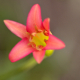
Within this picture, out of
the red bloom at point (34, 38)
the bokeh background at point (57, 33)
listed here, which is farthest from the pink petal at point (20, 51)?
the bokeh background at point (57, 33)

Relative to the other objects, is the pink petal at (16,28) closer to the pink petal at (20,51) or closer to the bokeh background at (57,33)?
the pink petal at (20,51)

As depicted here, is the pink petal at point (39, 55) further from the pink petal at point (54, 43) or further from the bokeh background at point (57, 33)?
the bokeh background at point (57, 33)

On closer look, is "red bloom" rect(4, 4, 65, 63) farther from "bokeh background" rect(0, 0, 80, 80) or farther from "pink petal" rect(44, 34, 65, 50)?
"bokeh background" rect(0, 0, 80, 80)

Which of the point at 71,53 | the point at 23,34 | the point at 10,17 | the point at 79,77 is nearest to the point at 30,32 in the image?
the point at 23,34

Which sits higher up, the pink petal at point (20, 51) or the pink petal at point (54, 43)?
the pink petal at point (54, 43)

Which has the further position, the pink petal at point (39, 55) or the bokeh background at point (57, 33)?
the bokeh background at point (57, 33)

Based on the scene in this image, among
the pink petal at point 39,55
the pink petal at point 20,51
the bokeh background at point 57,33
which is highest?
the pink petal at point 20,51

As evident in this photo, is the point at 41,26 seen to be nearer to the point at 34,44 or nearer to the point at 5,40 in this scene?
the point at 34,44
